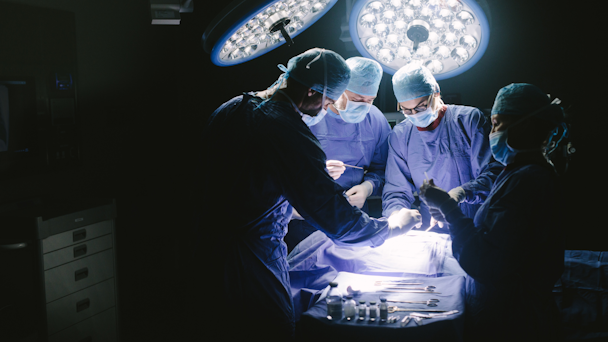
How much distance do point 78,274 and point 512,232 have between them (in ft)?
8.28

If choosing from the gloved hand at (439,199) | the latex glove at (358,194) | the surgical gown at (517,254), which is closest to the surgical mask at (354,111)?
the latex glove at (358,194)

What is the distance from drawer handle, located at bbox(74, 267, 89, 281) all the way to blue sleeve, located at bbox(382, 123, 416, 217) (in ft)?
6.34

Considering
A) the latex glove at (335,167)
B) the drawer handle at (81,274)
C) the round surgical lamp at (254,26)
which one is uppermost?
the round surgical lamp at (254,26)

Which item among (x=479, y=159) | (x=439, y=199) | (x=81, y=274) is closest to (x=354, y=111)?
(x=479, y=159)

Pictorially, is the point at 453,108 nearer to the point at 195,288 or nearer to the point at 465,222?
the point at 465,222

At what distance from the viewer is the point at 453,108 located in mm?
2455

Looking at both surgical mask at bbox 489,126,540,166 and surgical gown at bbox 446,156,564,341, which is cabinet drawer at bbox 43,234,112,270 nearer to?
surgical gown at bbox 446,156,564,341

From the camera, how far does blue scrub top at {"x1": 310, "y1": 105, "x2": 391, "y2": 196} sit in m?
2.74

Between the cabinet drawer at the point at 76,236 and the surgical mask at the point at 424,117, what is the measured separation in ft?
6.96

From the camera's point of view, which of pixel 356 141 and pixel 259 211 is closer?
pixel 259 211

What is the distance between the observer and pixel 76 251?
2.70 m

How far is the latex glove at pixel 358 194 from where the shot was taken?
2490 millimetres

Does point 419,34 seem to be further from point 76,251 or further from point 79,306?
point 79,306

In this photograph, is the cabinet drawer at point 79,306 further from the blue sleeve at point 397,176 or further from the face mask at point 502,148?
the face mask at point 502,148
